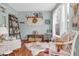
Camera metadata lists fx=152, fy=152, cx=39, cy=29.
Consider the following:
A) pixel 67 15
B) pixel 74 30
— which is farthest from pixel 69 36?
pixel 67 15

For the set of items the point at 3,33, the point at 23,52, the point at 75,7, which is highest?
the point at 75,7

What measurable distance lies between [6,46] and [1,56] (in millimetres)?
100

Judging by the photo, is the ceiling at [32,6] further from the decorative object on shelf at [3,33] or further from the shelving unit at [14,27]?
the decorative object on shelf at [3,33]

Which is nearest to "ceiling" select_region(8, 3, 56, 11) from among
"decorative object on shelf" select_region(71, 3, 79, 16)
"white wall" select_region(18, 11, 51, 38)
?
"white wall" select_region(18, 11, 51, 38)

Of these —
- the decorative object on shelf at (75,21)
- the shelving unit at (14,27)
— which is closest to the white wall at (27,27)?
the shelving unit at (14,27)

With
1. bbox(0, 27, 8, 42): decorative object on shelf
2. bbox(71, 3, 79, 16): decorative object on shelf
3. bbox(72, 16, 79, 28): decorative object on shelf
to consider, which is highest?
bbox(71, 3, 79, 16): decorative object on shelf

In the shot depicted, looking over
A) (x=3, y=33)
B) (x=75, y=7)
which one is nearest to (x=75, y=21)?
(x=75, y=7)

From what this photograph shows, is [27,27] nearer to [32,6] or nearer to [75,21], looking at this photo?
[32,6]

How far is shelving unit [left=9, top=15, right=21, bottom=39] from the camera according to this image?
1290mm

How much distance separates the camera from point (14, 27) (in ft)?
4.26

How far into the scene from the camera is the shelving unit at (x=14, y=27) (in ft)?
4.23

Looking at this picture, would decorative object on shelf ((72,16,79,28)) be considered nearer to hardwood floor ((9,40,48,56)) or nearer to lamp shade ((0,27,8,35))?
hardwood floor ((9,40,48,56))

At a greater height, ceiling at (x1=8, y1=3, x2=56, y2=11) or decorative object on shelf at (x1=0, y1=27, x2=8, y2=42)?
ceiling at (x1=8, y1=3, x2=56, y2=11)

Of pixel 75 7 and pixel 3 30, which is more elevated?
pixel 75 7
